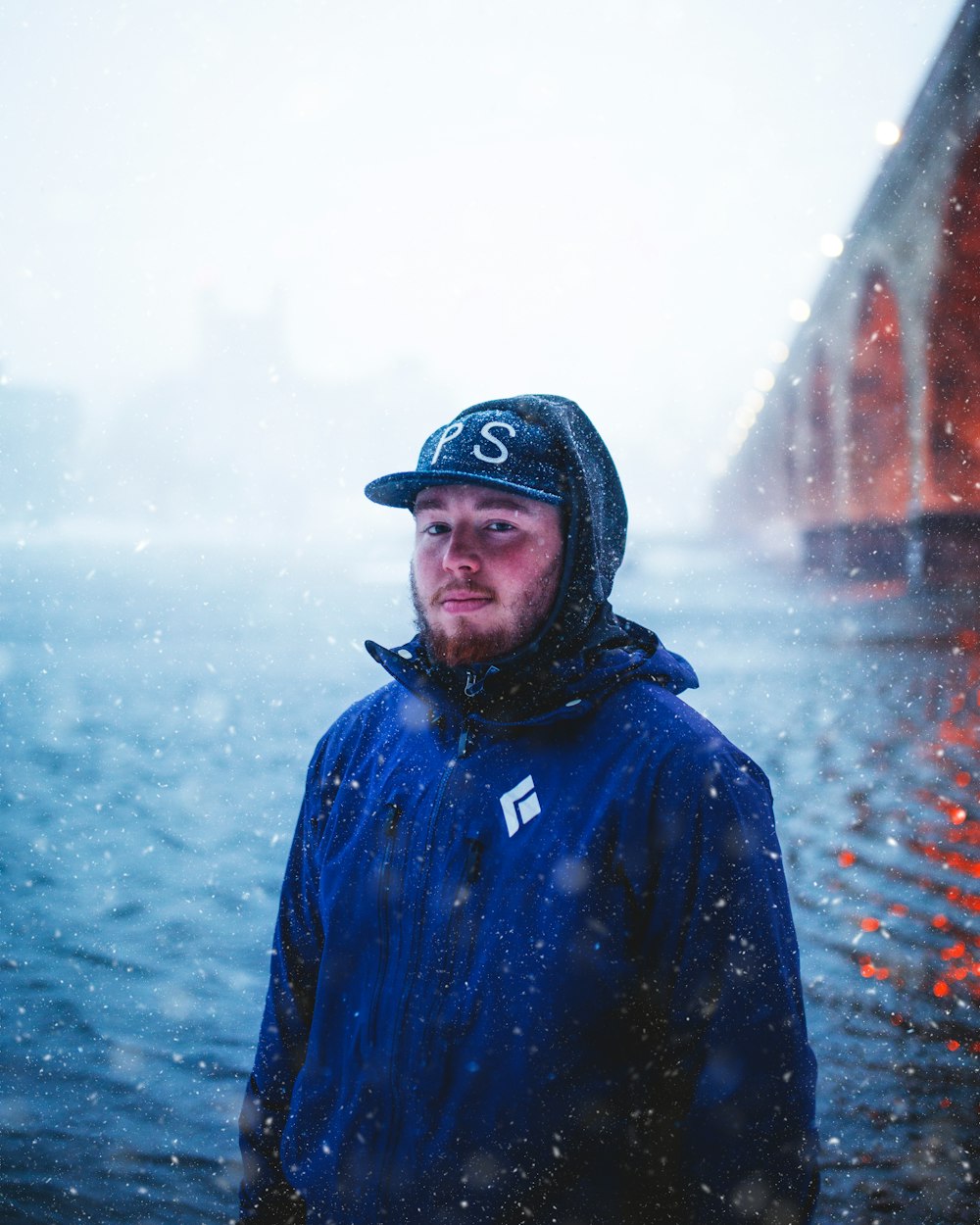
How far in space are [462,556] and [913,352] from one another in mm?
27310

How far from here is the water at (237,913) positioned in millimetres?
3396

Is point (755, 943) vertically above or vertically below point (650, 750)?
below

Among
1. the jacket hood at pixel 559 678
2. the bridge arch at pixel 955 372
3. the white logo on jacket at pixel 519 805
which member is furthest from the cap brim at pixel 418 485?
the bridge arch at pixel 955 372

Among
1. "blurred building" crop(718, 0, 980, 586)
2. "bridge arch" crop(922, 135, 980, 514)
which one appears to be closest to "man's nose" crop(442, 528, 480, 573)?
"blurred building" crop(718, 0, 980, 586)

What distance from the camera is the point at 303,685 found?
48.8 feet

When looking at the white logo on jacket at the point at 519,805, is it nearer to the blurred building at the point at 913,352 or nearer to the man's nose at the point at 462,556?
the man's nose at the point at 462,556

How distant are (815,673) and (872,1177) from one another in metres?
11.4

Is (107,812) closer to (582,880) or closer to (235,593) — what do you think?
(582,880)

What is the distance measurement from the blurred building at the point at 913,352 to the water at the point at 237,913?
1096cm

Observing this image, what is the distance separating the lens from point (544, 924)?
4.91 ft

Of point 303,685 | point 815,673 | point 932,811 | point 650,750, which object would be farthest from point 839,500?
point 650,750

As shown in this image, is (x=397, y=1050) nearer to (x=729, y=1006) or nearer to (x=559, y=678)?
(x=729, y=1006)

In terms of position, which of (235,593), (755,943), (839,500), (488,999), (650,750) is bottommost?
(235,593)

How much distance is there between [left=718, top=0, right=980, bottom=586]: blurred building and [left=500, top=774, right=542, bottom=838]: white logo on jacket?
19.5 m
